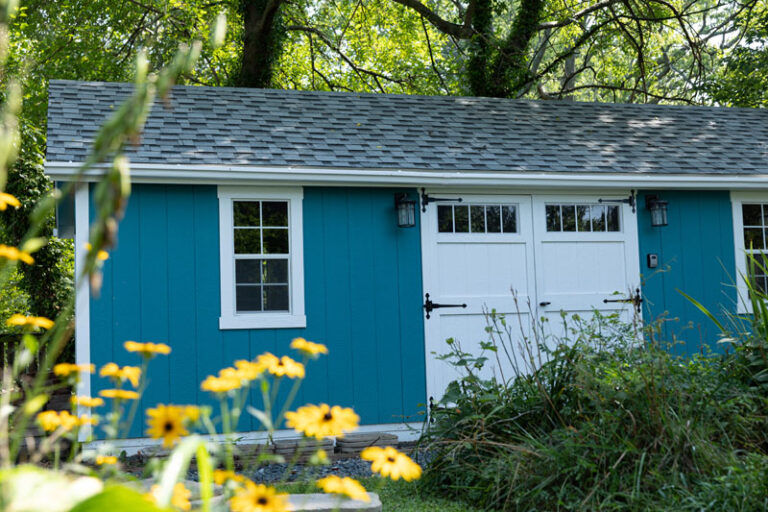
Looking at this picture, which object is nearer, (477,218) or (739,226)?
(477,218)

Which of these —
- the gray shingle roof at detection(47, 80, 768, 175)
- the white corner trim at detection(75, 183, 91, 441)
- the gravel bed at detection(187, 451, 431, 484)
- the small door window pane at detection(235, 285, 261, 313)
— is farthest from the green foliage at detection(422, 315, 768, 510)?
the gray shingle roof at detection(47, 80, 768, 175)

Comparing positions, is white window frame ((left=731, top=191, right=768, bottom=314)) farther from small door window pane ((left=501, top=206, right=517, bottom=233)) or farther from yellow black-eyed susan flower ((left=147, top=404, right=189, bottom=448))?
yellow black-eyed susan flower ((left=147, top=404, right=189, bottom=448))

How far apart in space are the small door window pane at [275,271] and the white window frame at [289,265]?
5 centimetres

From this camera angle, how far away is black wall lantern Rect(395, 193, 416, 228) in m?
7.62

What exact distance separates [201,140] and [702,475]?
556cm

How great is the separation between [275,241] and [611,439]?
13.7 ft

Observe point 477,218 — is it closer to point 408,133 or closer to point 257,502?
point 408,133

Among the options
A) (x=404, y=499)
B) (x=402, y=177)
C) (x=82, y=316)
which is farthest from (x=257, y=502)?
(x=402, y=177)

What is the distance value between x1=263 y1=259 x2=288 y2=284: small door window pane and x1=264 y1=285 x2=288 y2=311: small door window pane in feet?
0.19

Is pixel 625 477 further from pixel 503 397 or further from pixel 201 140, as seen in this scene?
pixel 201 140

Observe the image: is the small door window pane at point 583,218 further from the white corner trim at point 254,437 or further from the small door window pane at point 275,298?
the small door window pane at point 275,298

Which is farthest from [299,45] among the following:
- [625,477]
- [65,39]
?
[625,477]

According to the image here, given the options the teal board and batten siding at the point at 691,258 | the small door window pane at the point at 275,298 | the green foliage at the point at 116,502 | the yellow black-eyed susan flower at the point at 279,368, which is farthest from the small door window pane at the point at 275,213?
the green foliage at the point at 116,502

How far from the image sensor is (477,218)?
8078 millimetres
